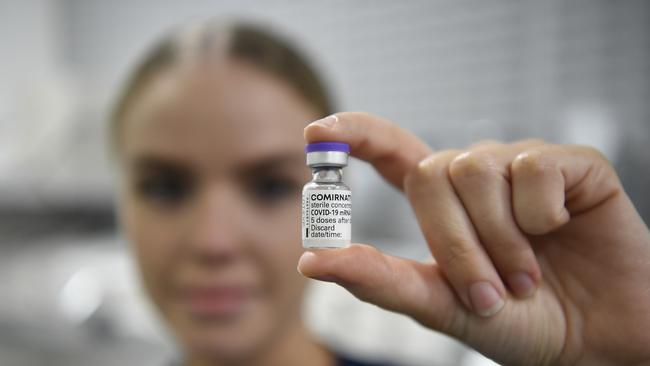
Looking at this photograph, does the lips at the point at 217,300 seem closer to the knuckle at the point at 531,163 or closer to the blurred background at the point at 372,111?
the blurred background at the point at 372,111

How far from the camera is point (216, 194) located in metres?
0.74

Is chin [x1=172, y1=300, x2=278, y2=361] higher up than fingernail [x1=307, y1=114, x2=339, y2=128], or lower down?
lower down

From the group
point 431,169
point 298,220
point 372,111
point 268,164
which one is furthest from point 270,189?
point 372,111

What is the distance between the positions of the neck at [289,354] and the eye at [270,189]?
336 mm

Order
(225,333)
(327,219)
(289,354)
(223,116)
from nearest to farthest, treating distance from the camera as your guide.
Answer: (327,219) → (223,116) → (225,333) → (289,354)

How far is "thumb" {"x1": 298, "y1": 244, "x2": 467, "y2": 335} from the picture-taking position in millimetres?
331

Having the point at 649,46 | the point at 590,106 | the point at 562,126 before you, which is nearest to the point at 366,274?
the point at 562,126

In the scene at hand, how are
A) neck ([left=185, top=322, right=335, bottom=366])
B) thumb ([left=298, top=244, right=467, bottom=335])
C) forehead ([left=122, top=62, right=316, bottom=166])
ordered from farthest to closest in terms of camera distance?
neck ([left=185, top=322, right=335, bottom=366]), forehead ([left=122, top=62, right=316, bottom=166]), thumb ([left=298, top=244, right=467, bottom=335])

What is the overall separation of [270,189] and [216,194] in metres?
0.07

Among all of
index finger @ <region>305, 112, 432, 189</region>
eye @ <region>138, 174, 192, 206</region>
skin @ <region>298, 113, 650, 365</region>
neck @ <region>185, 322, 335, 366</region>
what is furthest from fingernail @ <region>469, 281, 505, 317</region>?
neck @ <region>185, 322, 335, 366</region>

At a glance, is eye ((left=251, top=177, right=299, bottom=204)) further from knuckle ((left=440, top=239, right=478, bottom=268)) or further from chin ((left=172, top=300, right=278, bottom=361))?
knuckle ((left=440, top=239, right=478, bottom=268))

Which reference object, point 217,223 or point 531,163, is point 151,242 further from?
point 531,163

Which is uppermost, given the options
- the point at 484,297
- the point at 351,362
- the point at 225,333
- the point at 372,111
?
the point at 372,111

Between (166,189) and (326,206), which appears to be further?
(166,189)
